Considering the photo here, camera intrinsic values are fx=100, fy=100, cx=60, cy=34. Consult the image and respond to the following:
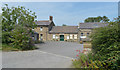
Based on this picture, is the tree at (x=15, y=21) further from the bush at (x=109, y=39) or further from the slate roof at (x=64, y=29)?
the slate roof at (x=64, y=29)

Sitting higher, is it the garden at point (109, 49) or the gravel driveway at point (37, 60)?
the garden at point (109, 49)

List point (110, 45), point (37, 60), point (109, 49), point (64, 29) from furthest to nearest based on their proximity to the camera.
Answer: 1. point (64, 29)
2. point (37, 60)
3. point (110, 45)
4. point (109, 49)

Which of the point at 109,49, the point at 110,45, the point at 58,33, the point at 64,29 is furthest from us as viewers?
the point at 64,29

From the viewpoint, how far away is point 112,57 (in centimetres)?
421

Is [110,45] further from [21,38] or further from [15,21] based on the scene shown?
[15,21]

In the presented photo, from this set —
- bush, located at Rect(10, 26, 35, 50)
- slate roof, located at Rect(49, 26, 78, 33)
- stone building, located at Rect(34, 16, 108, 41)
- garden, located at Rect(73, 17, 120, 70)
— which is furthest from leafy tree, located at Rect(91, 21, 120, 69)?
slate roof, located at Rect(49, 26, 78, 33)

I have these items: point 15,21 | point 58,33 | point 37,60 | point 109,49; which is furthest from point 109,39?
point 58,33

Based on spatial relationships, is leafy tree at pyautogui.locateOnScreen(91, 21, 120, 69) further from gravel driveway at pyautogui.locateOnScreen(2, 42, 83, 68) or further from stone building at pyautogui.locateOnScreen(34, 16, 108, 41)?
stone building at pyautogui.locateOnScreen(34, 16, 108, 41)

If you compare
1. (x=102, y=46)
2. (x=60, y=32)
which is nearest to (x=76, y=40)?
(x=60, y=32)

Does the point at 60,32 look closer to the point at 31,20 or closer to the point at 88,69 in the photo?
the point at 31,20

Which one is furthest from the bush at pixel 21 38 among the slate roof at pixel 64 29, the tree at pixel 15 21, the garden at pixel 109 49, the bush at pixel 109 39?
the slate roof at pixel 64 29

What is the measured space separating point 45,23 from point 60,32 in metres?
5.62

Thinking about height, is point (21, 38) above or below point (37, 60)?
above

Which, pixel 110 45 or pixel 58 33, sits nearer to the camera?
pixel 110 45
